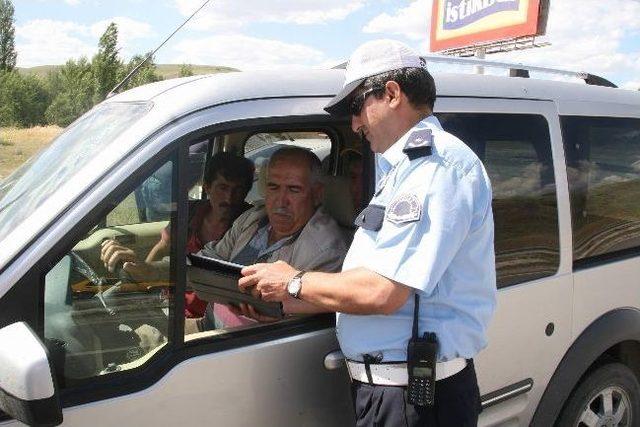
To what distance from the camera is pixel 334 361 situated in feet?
6.22

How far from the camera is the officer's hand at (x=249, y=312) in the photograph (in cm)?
196

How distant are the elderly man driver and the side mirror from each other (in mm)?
822

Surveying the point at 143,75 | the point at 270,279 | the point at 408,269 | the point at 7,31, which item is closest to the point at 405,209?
the point at 408,269

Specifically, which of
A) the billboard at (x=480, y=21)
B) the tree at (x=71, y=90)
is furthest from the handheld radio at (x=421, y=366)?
the tree at (x=71, y=90)

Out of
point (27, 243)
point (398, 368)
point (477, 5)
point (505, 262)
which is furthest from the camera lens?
point (477, 5)

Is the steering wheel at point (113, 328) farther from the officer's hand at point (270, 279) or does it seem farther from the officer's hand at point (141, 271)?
the officer's hand at point (270, 279)

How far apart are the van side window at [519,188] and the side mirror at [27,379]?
1544 mm

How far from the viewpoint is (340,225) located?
7.92 feet

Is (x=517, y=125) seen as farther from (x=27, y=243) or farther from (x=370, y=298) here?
(x=27, y=243)

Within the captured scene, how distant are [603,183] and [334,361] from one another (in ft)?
5.28

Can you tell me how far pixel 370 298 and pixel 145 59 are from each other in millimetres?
1235

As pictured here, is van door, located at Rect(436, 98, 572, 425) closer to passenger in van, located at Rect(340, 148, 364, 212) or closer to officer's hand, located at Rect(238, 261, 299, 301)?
passenger in van, located at Rect(340, 148, 364, 212)

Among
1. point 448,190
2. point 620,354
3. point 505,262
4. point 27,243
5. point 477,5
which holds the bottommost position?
point 620,354

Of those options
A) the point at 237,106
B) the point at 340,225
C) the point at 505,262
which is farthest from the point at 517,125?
the point at 237,106
